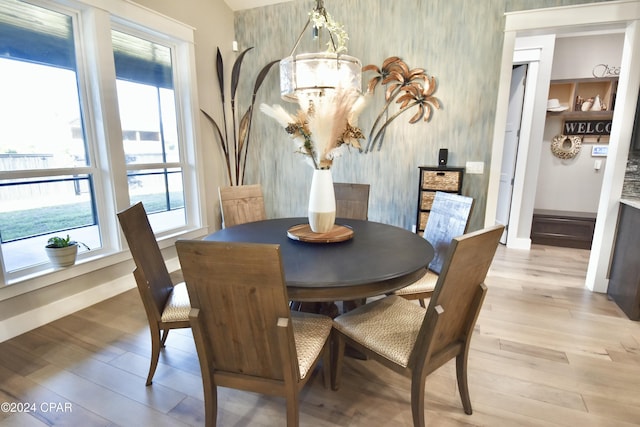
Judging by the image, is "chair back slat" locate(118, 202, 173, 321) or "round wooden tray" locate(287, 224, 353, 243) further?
"round wooden tray" locate(287, 224, 353, 243)

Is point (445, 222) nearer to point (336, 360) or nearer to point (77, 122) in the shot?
point (336, 360)

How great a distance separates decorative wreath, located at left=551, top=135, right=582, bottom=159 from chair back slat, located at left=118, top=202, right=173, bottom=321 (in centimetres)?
505

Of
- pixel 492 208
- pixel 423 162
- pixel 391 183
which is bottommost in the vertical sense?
pixel 492 208

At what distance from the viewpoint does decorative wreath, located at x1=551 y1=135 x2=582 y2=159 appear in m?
4.27

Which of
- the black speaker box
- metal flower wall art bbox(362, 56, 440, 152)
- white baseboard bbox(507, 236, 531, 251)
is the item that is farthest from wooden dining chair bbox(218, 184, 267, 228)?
white baseboard bbox(507, 236, 531, 251)

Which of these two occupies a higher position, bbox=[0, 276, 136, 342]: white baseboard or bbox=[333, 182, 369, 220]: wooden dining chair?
bbox=[333, 182, 369, 220]: wooden dining chair

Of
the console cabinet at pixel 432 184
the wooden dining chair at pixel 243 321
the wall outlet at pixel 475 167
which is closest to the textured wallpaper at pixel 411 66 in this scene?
the wall outlet at pixel 475 167

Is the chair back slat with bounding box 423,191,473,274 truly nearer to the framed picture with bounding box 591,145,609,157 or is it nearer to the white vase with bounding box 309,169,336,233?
the white vase with bounding box 309,169,336,233

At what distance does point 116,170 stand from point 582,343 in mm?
3732

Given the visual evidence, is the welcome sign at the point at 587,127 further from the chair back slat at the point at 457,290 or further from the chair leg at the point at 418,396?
the chair leg at the point at 418,396

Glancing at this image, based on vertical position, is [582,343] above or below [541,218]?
below

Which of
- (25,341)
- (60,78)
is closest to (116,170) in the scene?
(60,78)

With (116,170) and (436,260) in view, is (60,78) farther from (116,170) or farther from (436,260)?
(436,260)

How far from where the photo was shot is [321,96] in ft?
5.34
